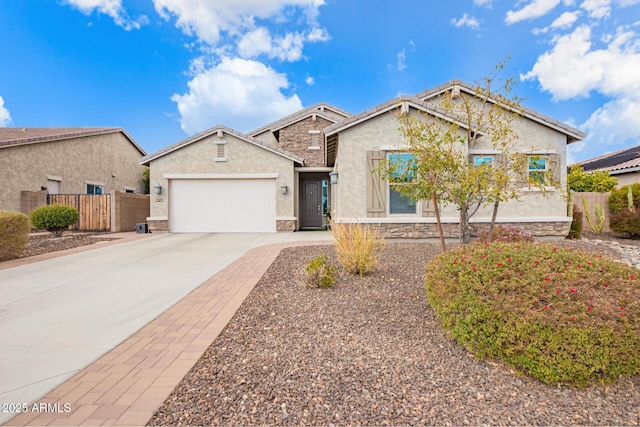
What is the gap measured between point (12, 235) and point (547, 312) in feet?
35.1

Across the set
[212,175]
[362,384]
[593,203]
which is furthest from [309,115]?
[362,384]

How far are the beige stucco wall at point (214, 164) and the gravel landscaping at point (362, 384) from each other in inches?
418

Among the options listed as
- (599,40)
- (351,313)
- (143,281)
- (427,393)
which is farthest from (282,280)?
(599,40)

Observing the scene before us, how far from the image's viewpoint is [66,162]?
16.9 metres

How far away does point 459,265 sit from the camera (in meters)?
3.32

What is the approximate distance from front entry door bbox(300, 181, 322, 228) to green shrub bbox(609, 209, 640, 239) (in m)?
12.3

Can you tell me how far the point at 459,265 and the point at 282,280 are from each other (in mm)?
3224

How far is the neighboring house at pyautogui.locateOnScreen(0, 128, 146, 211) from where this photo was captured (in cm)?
1426

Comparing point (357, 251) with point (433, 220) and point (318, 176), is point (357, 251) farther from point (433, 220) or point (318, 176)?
point (318, 176)

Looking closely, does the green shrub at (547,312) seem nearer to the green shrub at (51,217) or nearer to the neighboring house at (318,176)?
the neighboring house at (318,176)

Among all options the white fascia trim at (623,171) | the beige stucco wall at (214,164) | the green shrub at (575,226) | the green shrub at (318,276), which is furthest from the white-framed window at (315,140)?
the white fascia trim at (623,171)

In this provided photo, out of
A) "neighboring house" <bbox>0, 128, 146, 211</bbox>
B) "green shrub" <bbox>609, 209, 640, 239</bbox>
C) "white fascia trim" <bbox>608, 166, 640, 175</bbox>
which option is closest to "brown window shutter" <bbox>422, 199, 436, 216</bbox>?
"green shrub" <bbox>609, 209, 640, 239</bbox>

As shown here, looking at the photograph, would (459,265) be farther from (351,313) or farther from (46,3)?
(46,3)

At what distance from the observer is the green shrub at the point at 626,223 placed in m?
11.8
